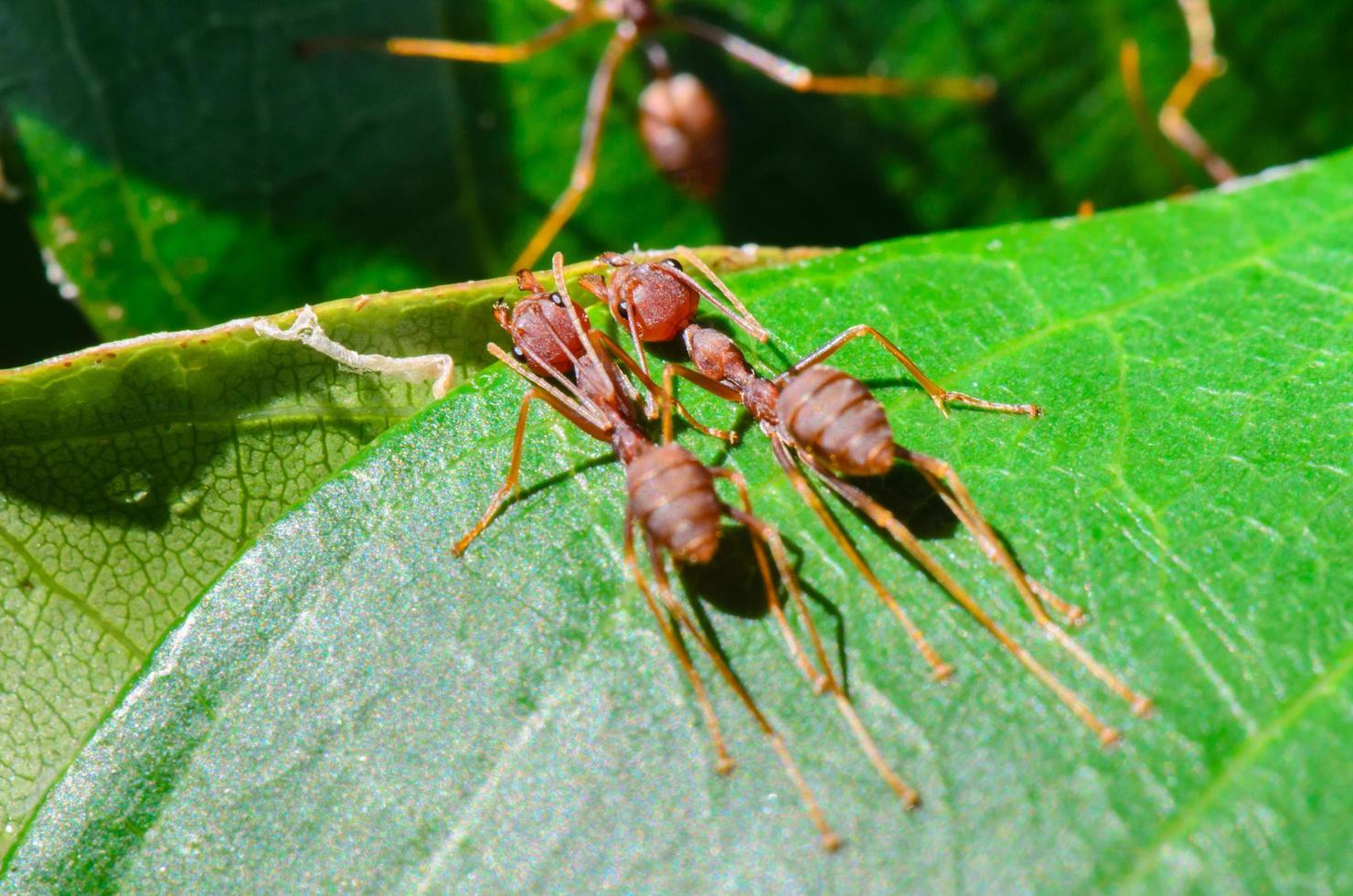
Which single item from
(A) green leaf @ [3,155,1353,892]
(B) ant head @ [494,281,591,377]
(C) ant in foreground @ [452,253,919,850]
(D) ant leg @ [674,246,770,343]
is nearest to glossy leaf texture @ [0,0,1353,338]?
(B) ant head @ [494,281,591,377]

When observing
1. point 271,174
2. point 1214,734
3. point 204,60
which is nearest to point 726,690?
point 1214,734

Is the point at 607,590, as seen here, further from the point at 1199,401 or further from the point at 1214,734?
the point at 1199,401

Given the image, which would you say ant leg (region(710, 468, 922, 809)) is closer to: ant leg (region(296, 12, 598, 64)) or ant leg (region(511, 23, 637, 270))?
ant leg (region(511, 23, 637, 270))

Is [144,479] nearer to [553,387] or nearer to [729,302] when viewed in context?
[553,387]

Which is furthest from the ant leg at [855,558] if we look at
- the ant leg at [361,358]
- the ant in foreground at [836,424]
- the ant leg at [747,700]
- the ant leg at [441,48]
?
the ant leg at [441,48]

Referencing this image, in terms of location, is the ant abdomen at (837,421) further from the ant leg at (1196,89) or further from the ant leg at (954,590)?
the ant leg at (1196,89)

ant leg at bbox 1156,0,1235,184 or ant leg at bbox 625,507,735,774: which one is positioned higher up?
ant leg at bbox 1156,0,1235,184
